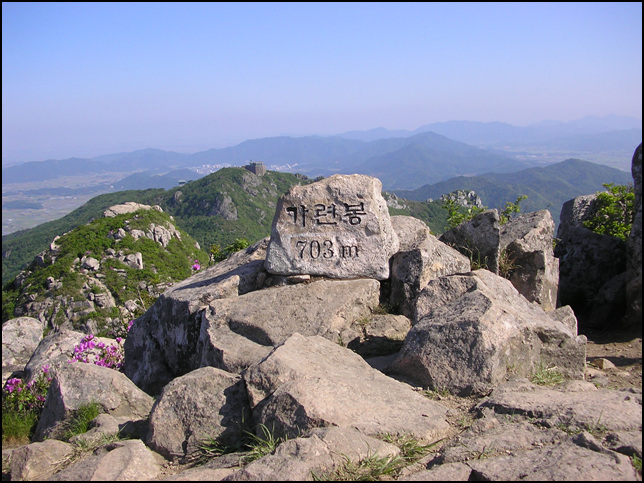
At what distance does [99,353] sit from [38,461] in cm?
530

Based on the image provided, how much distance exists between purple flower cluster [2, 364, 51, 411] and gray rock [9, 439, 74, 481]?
3.01 metres

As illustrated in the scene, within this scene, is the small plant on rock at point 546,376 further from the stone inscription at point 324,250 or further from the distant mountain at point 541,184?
the distant mountain at point 541,184

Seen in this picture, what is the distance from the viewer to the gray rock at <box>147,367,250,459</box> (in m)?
4.92

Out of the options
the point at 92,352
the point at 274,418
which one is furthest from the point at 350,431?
the point at 92,352

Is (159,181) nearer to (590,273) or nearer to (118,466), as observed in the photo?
(590,273)

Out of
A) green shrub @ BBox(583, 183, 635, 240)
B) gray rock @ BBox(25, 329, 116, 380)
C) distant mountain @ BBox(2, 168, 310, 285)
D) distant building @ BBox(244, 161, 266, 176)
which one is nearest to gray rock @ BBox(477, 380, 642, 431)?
green shrub @ BBox(583, 183, 635, 240)

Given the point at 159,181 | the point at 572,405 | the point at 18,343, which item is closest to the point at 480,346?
the point at 572,405

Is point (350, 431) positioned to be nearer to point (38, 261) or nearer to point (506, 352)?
point (506, 352)

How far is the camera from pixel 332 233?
8156 mm

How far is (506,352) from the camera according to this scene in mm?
5703

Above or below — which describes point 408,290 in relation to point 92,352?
above

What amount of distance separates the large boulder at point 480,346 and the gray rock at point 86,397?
336 cm

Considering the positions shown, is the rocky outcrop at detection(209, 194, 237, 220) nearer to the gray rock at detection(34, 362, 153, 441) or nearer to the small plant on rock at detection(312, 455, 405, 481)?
the gray rock at detection(34, 362, 153, 441)

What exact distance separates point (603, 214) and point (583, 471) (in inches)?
388
